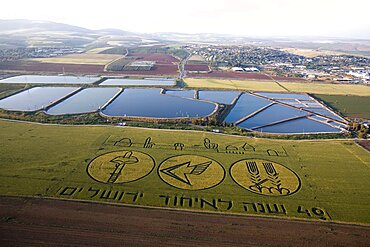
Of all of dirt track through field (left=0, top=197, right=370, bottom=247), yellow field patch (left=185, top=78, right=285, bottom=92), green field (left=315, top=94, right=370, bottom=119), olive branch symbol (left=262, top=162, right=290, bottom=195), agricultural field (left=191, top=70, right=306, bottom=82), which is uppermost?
agricultural field (left=191, top=70, right=306, bottom=82)

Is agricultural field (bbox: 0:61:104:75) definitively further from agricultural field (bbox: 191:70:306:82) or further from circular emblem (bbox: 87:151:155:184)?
circular emblem (bbox: 87:151:155:184)

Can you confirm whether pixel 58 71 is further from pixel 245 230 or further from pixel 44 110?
pixel 245 230

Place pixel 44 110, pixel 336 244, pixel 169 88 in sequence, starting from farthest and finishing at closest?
pixel 169 88 → pixel 44 110 → pixel 336 244

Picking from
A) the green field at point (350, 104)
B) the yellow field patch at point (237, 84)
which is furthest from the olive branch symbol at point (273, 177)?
the yellow field patch at point (237, 84)

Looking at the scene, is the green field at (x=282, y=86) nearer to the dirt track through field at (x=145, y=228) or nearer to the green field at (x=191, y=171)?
the green field at (x=191, y=171)

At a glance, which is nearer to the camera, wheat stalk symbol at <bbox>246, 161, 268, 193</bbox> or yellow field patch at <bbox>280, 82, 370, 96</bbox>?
wheat stalk symbol at <bbox>246, 161, 268, 193</bbox>

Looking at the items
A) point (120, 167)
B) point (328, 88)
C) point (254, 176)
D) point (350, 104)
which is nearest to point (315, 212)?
point (254, 176)

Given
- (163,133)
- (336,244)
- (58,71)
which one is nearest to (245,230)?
(336,244)


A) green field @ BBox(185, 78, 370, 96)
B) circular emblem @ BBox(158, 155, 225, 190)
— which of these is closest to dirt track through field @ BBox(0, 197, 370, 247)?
circular emblem @ BBox(158, 155, 225, 190)
